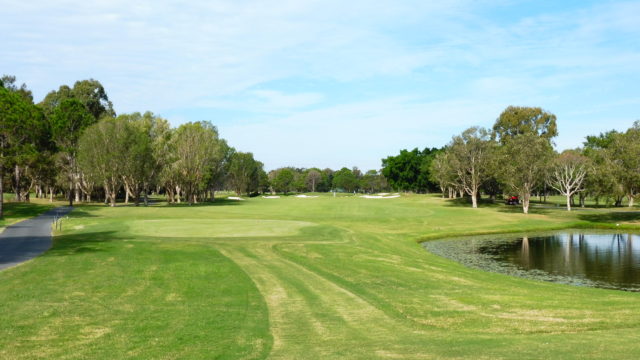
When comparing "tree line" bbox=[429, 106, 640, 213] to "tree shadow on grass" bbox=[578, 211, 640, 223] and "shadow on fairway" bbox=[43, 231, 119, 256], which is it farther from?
"shadow on fairway" bbox=[43, 231, 119, 256]

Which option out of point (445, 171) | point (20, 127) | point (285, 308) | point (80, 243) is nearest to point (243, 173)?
point (445, 171)

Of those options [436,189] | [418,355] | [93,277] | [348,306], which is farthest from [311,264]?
[436,189]

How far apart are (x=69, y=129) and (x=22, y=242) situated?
66.9 metres

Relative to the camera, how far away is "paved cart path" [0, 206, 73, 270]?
26.9 meters

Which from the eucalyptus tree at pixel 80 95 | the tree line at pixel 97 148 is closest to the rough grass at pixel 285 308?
the tree line at pixel 97 148

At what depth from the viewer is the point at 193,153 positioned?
97750 mm

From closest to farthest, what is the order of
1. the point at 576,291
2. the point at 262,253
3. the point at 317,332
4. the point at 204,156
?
the point at 317,332
the point at 576,291
the point at 262,253
the point at 204,156

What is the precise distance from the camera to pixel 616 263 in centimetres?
3597

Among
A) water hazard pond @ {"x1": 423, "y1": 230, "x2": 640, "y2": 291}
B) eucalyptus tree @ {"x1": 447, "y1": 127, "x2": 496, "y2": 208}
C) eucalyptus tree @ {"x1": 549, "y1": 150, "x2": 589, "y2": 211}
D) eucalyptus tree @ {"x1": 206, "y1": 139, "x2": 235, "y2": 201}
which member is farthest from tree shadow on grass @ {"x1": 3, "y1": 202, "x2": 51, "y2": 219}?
eucalyptus tree @ {"x1": 549, "y1": 150, "x2": 589, "y2": 211}

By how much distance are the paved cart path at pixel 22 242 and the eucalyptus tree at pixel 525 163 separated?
69.5 m

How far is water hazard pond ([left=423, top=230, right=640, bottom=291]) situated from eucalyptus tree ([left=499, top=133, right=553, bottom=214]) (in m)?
24.1

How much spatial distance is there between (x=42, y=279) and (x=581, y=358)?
20874mm

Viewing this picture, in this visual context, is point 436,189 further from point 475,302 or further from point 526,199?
point 475,302

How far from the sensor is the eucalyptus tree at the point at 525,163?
261ft
